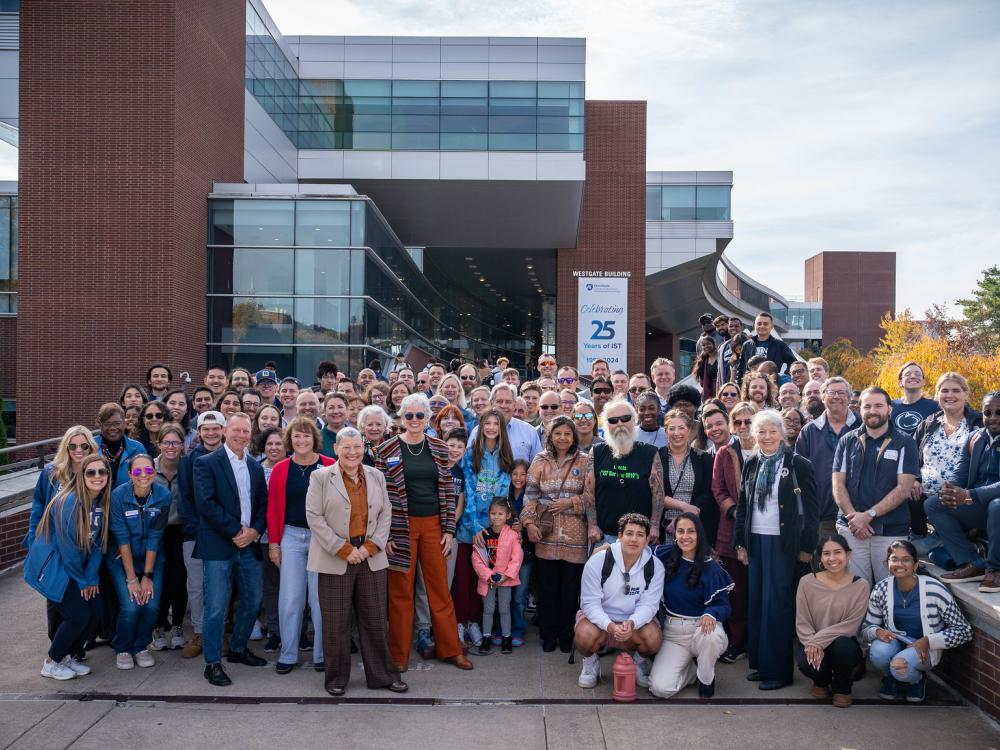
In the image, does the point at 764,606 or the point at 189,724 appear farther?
the point at 764,606

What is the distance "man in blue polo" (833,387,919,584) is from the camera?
643cm

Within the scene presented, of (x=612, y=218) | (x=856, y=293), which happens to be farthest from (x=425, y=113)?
(x=856, y=293)

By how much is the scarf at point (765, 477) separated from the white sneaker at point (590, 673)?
1699 mm

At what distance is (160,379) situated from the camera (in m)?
9.67

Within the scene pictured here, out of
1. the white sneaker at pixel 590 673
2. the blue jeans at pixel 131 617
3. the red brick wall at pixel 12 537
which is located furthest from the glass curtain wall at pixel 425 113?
the white sneaker at pixel 590 673

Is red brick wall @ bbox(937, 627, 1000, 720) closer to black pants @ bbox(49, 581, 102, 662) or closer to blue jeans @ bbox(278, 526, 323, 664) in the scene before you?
blue jeans @ bbox(278, 526, 323, 664)

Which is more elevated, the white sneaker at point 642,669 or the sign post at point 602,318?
the sign post at point 602,318

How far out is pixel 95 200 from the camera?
58.5ft

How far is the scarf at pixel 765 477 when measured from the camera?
6363 millimetres

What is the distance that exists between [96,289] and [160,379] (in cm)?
955

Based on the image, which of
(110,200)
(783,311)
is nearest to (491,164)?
(110,200)

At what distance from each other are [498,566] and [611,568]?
42.1 inches

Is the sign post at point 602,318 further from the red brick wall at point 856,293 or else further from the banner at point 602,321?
the red brick wall at point 856,293

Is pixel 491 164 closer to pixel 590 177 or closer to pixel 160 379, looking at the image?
pixel 590 177
